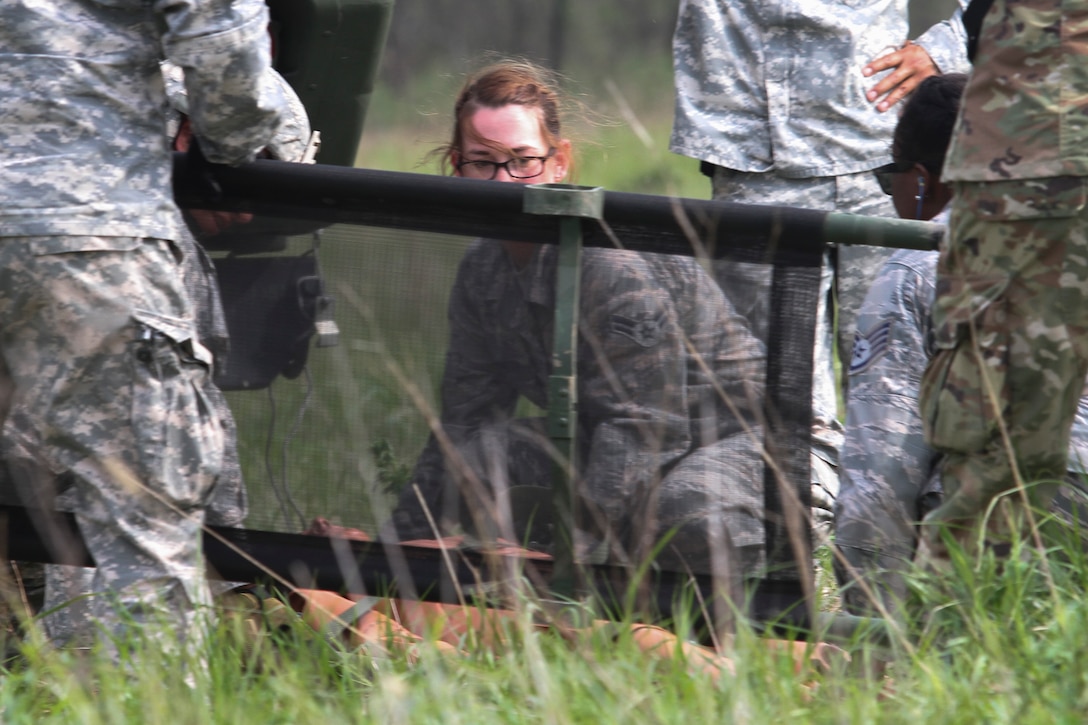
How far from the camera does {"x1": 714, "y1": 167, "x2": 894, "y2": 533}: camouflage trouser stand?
11.0 feet

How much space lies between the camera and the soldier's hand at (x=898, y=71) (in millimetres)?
3969

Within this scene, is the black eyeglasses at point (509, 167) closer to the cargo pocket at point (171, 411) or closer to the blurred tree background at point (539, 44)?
the cargo pocket at point (171, 411)

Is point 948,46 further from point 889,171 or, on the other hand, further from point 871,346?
point 871,346

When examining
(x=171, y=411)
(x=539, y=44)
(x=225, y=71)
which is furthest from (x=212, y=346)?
(x=539, y=44)

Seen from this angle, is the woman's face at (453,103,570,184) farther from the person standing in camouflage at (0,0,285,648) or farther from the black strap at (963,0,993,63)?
the black strap at (963,0,993,63)

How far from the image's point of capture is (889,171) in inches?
136

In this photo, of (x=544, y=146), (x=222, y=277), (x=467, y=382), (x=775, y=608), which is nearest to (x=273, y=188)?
(x=222, y=277)

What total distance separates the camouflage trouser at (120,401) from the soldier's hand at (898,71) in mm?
2125

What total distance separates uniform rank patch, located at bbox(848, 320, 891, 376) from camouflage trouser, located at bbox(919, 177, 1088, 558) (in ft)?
0.87

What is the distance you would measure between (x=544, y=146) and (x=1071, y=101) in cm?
142

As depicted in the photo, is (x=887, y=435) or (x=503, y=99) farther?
(x=503, y=99)

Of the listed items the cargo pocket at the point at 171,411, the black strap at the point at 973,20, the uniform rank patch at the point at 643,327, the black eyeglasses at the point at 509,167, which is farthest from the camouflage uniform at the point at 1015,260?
the cargo pocket at the point at 171,411

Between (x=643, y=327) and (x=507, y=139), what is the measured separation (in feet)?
3.06

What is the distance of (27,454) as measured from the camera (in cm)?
282
